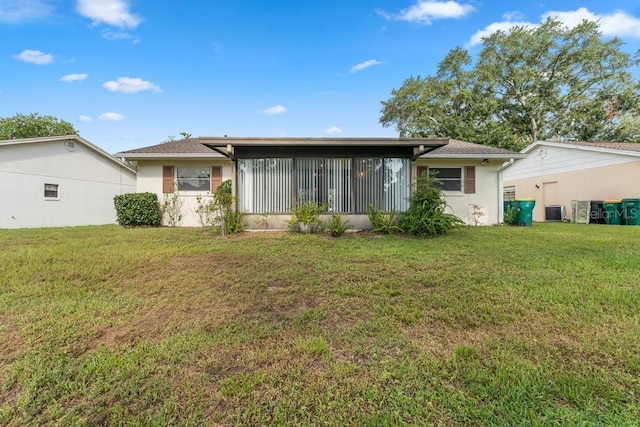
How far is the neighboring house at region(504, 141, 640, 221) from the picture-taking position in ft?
37.1

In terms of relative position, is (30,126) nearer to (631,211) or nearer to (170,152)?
(170,152)

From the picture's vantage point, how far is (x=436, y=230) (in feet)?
23.6

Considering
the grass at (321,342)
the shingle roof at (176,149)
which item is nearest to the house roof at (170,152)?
the shingle roof at (176,149)

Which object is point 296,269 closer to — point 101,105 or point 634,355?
point 634,355

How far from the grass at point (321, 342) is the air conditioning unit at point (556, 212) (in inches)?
420

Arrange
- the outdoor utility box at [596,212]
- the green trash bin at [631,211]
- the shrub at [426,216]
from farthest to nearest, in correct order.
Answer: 1. the outdoor utility box at [596,212]
2. the green trash bin at [631,211]
3. the shrub at [426,216]

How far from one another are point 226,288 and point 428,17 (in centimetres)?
1376

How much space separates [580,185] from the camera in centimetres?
1286

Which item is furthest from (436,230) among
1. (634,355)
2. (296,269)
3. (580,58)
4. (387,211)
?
(580,58)

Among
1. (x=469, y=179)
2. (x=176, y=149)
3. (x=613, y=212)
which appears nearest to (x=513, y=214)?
(x=469, y=179)

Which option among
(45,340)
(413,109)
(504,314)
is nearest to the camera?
(45,340)

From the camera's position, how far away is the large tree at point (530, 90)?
19.7 metres

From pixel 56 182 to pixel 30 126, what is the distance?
2092 cm

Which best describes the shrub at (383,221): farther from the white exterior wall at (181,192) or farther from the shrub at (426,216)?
the white exterior wall at (181,192)
